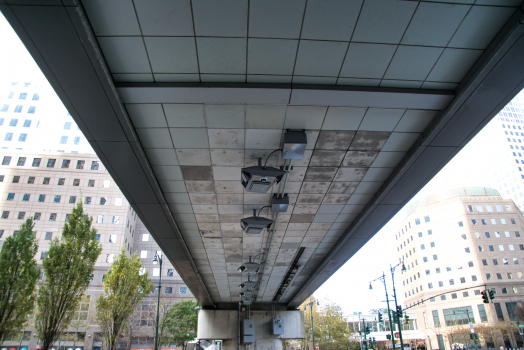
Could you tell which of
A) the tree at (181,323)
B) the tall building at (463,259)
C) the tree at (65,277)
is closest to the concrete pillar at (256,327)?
the tree at (65,277)

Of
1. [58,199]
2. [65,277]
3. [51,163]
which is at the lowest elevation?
[65,277]

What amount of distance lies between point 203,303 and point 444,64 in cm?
1936

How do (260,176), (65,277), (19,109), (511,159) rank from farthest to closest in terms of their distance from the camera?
1. (511,159)
2. (19,109)
3. (65,277)
4. (260,176)

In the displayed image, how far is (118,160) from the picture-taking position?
5238 millimetres

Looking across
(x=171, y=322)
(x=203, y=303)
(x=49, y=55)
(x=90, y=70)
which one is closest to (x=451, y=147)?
(x=90, y=70)

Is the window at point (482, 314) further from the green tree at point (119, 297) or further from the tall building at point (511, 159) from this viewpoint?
the green tree at point (119, 297)

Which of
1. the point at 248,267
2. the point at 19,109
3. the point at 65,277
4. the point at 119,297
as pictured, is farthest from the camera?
the point at 19,109

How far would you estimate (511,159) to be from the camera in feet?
348

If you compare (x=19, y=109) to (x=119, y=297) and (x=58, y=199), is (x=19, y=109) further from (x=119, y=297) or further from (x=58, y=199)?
(x=119, y=297)

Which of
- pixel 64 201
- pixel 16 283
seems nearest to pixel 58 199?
pixel 64 201

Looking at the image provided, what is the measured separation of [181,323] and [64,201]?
2619cm

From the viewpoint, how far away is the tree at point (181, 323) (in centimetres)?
3600

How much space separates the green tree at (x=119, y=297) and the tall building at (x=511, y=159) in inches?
4487

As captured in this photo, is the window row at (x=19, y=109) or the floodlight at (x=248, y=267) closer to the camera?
the floodlight at (x=248, y=267)
